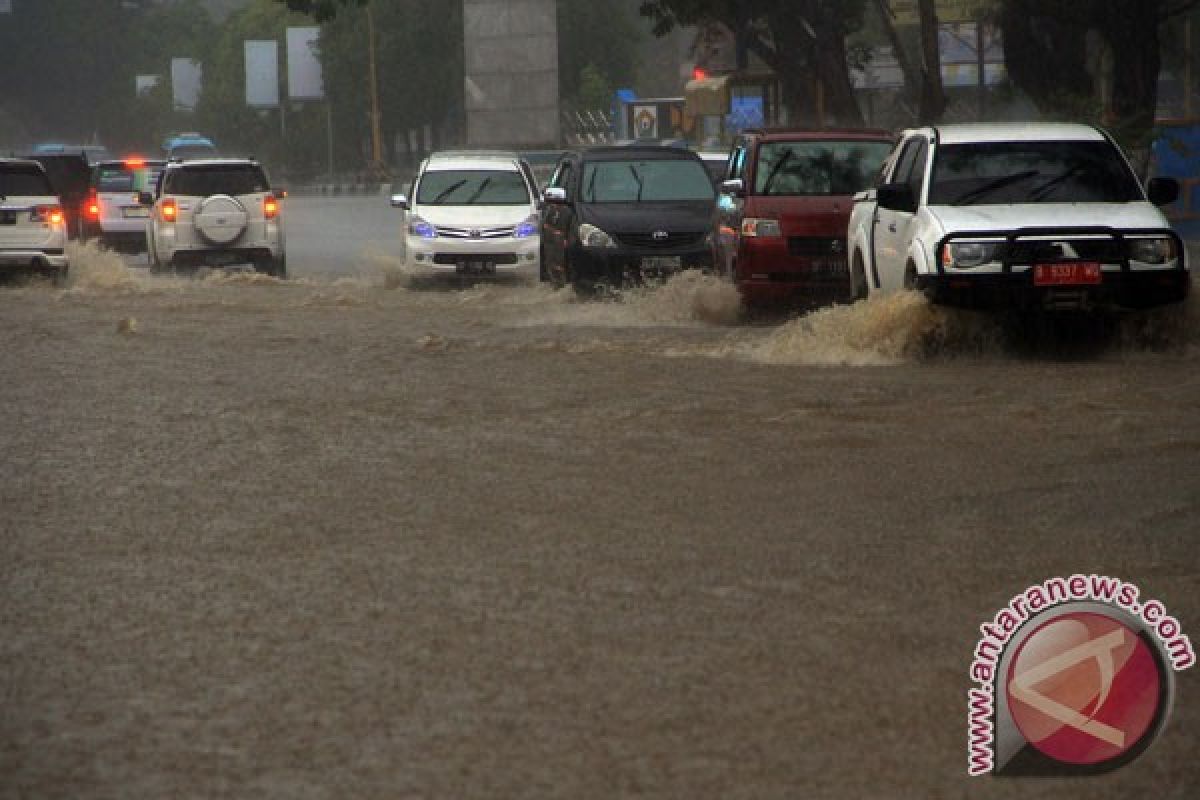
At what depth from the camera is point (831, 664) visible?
709cm

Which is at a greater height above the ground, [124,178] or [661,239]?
[661,239]

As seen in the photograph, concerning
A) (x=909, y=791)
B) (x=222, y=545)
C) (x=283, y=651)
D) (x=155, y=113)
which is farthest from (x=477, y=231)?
(x=155, y=113)

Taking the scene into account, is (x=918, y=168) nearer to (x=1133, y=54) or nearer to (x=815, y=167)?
(x=815, y=167)

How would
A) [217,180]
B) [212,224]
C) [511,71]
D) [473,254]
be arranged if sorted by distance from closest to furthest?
[473,254], [212,224], [217,180], [511,71]

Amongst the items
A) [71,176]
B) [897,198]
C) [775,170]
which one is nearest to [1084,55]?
[775,170]

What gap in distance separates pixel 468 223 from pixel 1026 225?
1293 cm

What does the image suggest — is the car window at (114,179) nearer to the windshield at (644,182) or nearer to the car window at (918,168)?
the windshield at (644,182)

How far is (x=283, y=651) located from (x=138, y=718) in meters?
0.93

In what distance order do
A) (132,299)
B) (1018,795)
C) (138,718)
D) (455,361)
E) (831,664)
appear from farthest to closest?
1. (132,299)
2. (455,361)
3. (831,664)
4. (138,718)
5. (1018,795)

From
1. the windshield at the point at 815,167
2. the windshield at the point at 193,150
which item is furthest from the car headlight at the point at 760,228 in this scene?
the windshield at the point at 193,150

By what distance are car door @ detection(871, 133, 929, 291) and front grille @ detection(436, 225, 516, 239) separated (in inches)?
408

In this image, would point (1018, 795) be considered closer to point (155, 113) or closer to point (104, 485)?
point (104, 485)

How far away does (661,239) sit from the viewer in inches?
951

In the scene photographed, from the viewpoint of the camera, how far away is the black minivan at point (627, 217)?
2412cm
